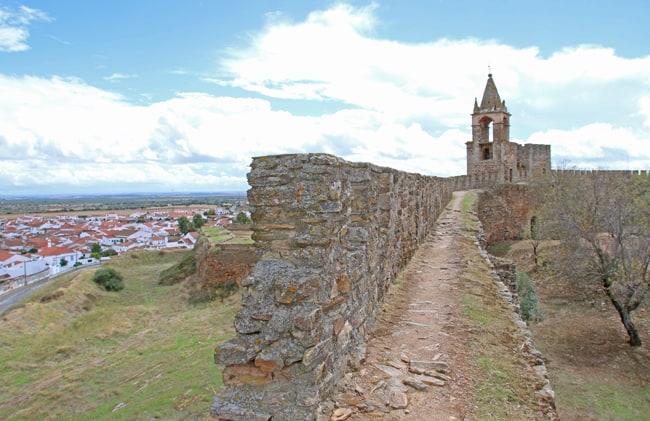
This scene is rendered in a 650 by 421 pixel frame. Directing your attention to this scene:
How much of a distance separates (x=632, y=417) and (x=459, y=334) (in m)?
5.85

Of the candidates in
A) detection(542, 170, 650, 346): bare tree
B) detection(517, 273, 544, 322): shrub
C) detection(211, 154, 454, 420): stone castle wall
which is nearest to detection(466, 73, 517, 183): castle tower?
detection(542, 170, 650, 346): bare tree

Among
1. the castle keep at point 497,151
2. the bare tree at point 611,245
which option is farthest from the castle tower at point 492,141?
the bare tree at point 611,245

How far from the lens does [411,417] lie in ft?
11.2

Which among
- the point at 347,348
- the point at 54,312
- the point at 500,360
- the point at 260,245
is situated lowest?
the point at 54,312

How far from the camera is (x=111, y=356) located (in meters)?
11.3

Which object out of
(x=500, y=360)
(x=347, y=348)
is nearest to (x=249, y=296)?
(x=347, y=348)

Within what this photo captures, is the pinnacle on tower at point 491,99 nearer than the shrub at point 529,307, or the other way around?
the shrub at point 529,307

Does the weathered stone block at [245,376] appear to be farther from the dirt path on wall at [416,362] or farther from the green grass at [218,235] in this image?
the green grass at [218,235]

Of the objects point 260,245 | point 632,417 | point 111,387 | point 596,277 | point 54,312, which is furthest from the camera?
point 54,312

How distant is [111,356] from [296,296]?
10.0 metres

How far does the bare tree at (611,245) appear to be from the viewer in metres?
12.3

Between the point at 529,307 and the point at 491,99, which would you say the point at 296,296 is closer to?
the point at 529,307

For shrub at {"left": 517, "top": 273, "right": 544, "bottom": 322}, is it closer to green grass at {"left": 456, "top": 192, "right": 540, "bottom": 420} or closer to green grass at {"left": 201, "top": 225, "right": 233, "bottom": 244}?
green grass at {"left": 456, "top": 192, "right": 540, "bottom": 420}

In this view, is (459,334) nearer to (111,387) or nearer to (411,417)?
(411,417)
